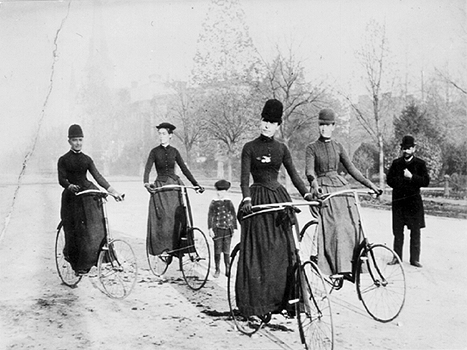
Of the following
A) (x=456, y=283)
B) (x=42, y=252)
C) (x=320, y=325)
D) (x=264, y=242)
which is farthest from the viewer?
(x=42, y=252)

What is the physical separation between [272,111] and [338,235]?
1.38 m

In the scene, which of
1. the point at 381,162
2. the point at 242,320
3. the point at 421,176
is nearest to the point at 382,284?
the point at 242,320

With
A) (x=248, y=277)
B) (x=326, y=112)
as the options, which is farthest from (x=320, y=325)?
(x=326, y=112)

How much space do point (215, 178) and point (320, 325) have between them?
2.62 meters

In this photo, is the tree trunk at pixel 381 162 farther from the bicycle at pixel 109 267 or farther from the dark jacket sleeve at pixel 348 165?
the bicycle at pixel 109 267

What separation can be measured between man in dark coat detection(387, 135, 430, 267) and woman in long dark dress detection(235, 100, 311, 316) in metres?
2.21

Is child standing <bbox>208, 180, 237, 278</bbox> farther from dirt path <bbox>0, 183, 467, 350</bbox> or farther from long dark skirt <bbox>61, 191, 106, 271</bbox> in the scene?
long dark skirt <bbox>61, 191, 106, 271</bbox>

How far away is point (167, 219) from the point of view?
18.5ft

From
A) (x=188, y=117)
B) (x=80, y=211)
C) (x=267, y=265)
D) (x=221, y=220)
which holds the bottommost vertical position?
(x=267, y=265)

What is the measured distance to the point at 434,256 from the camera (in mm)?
5469

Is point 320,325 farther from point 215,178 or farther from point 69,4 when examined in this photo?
point 69,4

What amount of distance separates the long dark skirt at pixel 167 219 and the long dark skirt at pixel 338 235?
195 cm

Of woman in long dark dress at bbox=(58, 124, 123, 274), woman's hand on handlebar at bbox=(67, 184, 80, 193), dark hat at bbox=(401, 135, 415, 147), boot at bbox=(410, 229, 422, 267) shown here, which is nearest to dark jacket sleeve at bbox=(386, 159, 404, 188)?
dark hat at bbox=(401, 135, 415, 147)

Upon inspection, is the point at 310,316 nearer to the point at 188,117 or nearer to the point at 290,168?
the point at 290,168
